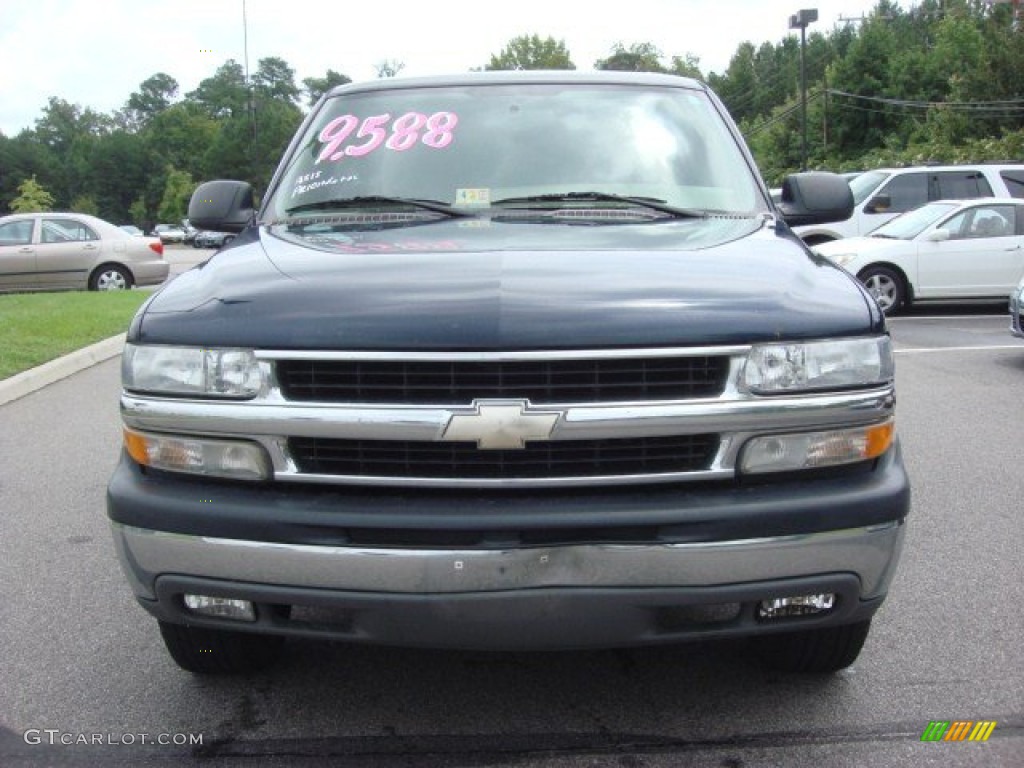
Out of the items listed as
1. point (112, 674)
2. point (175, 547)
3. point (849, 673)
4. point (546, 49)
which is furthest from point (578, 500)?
point (546, 49)

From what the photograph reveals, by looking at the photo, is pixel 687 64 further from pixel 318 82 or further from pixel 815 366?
pixel 815 366

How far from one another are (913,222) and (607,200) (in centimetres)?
1183

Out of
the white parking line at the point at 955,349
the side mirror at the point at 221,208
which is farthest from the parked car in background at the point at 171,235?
the side mirror at the point at 221,208

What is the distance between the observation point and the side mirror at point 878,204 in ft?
56.8

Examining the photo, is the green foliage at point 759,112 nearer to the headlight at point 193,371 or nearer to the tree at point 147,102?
the tree at point 147,102

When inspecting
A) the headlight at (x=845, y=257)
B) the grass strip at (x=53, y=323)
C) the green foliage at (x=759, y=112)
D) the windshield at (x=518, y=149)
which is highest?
the green foliage at (x=759, y=112)

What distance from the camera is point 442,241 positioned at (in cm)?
339

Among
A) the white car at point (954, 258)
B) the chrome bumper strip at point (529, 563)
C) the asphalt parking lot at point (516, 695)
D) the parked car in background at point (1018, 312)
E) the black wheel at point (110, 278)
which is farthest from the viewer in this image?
the black wheel at point (110, 278)

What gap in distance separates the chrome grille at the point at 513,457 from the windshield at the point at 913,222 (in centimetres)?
1247

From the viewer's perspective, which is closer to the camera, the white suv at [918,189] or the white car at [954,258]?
the white car at [954,258]

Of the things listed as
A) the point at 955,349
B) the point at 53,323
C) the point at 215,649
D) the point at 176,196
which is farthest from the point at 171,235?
the point at 215,649

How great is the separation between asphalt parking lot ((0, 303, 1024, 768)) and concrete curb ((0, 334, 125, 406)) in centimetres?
451

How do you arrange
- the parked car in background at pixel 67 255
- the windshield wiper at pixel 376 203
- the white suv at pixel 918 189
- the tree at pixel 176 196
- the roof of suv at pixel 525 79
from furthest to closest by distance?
the tree at pixel 176 196 < the parked car in background at pixel 67 255 < the white suv at pixel 918 189 < the roof of suv at pixel 525 79 < the windshield wiper at pixel 376 203

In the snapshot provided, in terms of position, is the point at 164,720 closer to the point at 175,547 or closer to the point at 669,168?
the point at 175,547
